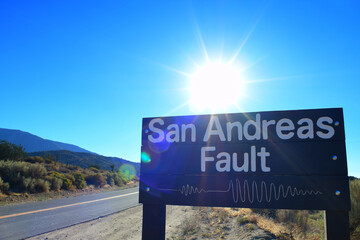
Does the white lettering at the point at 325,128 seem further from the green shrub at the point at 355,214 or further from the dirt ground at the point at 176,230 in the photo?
the green shrub at the point at 355,214

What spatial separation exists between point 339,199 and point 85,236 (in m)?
6.79

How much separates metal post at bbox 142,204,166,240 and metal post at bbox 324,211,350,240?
7.44ft

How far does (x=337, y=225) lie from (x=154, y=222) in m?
2.53

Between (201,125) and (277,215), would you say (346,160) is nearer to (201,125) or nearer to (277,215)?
(201,125)

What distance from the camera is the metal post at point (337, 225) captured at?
333 centimetres

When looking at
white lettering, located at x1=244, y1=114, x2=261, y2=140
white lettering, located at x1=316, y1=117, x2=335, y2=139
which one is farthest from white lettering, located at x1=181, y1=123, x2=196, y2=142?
white lettering, located at x1=316, y1=117, x2=335, y2=139

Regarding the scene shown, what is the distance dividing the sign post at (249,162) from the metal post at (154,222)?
2 cm

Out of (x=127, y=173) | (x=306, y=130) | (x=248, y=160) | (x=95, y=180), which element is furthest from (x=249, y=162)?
(x=127, y=173)

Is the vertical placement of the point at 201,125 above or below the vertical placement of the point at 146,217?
above

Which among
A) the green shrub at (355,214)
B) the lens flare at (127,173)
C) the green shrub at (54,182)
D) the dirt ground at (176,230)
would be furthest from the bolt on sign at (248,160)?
the lens flare at (127,173)

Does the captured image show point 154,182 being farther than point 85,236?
No

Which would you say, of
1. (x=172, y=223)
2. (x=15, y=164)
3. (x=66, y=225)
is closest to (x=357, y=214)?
(x=172, y=223)

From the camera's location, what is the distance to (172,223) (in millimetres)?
→ 9594

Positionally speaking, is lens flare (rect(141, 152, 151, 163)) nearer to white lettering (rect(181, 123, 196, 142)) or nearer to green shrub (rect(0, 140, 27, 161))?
white lettering (rect(181, 123, 196, 142))
